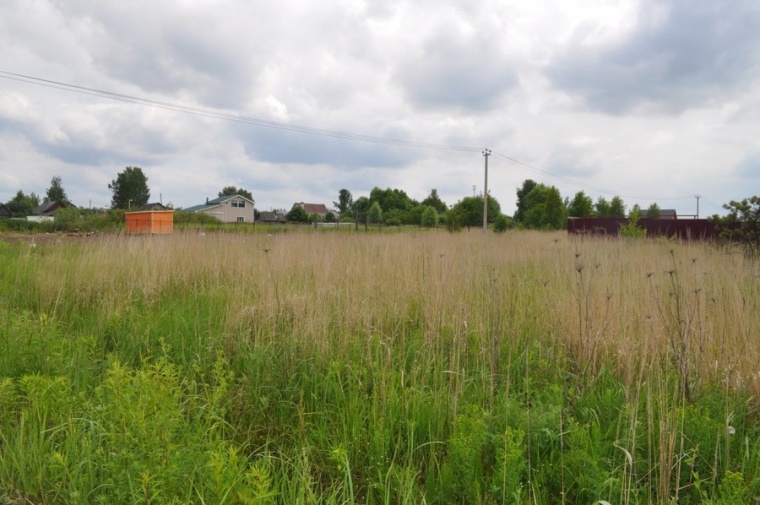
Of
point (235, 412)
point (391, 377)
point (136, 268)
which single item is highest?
point (136, 268)

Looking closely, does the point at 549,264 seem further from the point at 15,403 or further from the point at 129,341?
the point at 15,403

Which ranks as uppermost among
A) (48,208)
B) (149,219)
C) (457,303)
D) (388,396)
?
(48,208)

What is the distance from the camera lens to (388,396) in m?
2.62

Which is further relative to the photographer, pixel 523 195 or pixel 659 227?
pixel 523 195

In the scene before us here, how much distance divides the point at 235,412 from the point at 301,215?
59.8 meters

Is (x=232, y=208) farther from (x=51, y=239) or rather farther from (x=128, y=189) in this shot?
(x=51, y=239)

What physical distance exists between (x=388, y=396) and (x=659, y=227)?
20579 mm

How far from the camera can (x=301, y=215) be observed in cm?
6134

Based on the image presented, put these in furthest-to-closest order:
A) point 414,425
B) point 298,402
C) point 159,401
→ 1. point 298,402
2. point 414,425
3. point 159,401

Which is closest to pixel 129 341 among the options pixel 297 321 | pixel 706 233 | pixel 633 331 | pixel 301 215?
pixel 297 321

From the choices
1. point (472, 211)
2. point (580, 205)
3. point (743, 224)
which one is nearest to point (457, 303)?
point (743, 224)

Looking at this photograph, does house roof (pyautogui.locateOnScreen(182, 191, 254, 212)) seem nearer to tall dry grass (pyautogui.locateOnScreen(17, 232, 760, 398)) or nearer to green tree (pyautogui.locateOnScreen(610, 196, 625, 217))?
green tree (pyautogui.locateOnScreen(610, 196, 625, 217))

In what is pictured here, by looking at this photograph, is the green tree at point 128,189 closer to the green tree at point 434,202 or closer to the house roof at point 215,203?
the house roof at point 215,203

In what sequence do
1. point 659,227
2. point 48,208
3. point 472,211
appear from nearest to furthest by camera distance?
point 659,227, point 472,211, point 48,208
